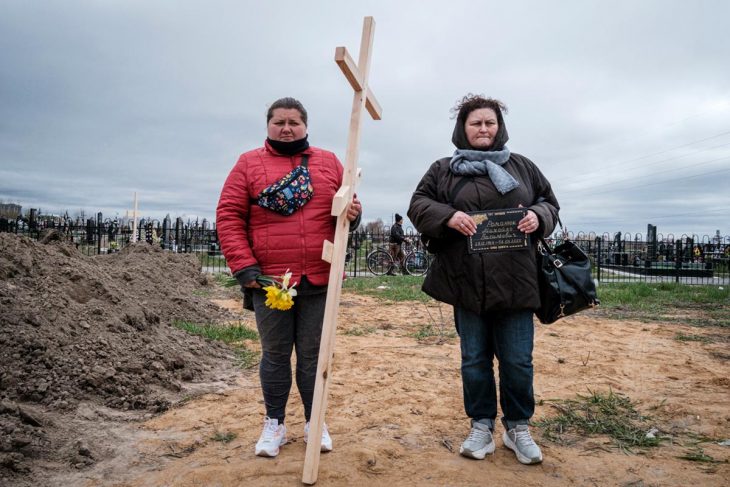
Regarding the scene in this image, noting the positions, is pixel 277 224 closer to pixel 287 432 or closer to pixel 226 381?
pixel 287 432

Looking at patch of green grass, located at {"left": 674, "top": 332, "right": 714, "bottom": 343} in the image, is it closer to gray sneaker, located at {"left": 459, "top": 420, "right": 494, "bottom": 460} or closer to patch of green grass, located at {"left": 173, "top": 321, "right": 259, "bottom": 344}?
gray sneaker, located at {"left": 459, "top": 420, "right": 494, "bottom": 460}

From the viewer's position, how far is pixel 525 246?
8.54 ft

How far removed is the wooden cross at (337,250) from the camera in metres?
2.32

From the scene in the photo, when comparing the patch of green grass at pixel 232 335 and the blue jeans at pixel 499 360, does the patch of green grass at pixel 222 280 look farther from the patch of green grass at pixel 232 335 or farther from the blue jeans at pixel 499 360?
the blue jeans at pixel 499 360

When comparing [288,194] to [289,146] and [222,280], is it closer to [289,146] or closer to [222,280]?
[289,146]

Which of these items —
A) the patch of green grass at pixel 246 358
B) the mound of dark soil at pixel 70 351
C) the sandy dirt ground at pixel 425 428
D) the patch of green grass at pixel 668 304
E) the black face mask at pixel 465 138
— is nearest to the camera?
the sandy dirt ground at pixel 425 428

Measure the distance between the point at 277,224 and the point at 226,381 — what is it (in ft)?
7.61

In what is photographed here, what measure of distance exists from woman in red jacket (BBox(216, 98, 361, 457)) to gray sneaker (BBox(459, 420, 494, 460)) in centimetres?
73

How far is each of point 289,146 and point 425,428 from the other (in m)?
1.93

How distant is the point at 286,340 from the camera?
267cm

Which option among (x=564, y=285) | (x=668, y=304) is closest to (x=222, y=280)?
(x=668, y=304)

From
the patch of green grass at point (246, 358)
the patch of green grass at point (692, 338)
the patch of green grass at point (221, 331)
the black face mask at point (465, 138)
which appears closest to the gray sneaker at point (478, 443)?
the black face mask at point (465, 138)

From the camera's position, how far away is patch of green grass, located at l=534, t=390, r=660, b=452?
2947 millimetres

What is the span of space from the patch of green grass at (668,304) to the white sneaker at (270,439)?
700 centimetres
